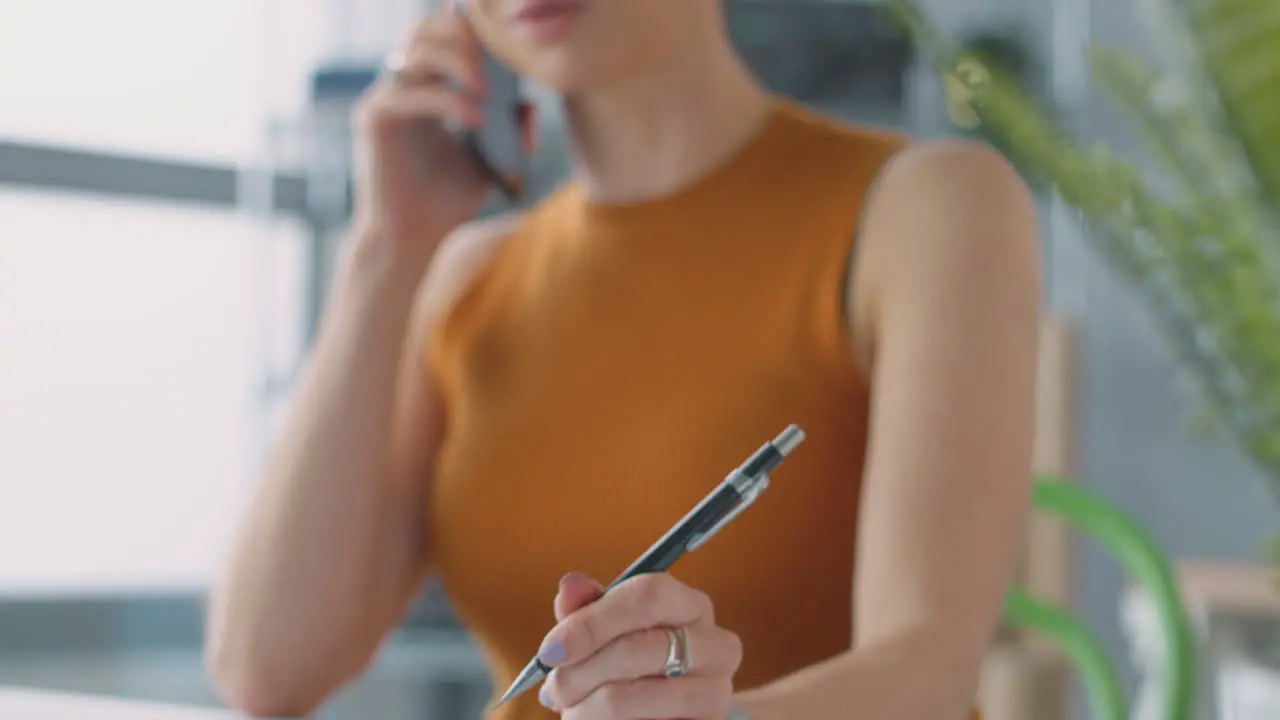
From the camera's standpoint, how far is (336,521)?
888mm

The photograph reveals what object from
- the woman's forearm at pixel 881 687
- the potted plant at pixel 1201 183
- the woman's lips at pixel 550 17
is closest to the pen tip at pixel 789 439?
→ the woman's forearm at pixel 881 687

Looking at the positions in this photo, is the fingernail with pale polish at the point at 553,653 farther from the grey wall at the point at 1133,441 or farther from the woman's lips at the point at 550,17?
the grey wall at the point at 1133,441

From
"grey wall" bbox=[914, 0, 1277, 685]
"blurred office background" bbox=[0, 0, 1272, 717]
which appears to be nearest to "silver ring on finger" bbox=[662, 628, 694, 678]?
"blurred office background" bbox=[0, 0, 1272, 717]

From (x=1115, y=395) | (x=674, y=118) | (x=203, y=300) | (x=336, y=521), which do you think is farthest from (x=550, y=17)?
(x=1115, y=395)

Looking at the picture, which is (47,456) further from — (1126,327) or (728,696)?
(1126,327)

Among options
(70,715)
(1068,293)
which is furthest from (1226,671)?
(1068,293)

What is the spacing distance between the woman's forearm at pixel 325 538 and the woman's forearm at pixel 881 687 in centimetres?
37

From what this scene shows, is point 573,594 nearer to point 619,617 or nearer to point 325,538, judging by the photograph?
point 619,617

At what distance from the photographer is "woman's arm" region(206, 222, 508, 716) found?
881mm

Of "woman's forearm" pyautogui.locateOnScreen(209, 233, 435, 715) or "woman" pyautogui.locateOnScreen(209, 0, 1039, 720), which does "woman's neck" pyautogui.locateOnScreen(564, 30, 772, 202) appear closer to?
"woman" pyautogui.locateOnScreen(209, 0, 1039, 720)

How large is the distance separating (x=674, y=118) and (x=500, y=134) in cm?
18

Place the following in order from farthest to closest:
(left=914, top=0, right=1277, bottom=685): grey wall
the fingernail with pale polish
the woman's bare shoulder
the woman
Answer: (left=914, top=0, right=1277, bottom=685): grey wall → the woman's bare shoulder → the woman → the fingernail with pale polish

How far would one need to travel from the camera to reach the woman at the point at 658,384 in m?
0.70

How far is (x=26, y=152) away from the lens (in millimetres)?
1693
